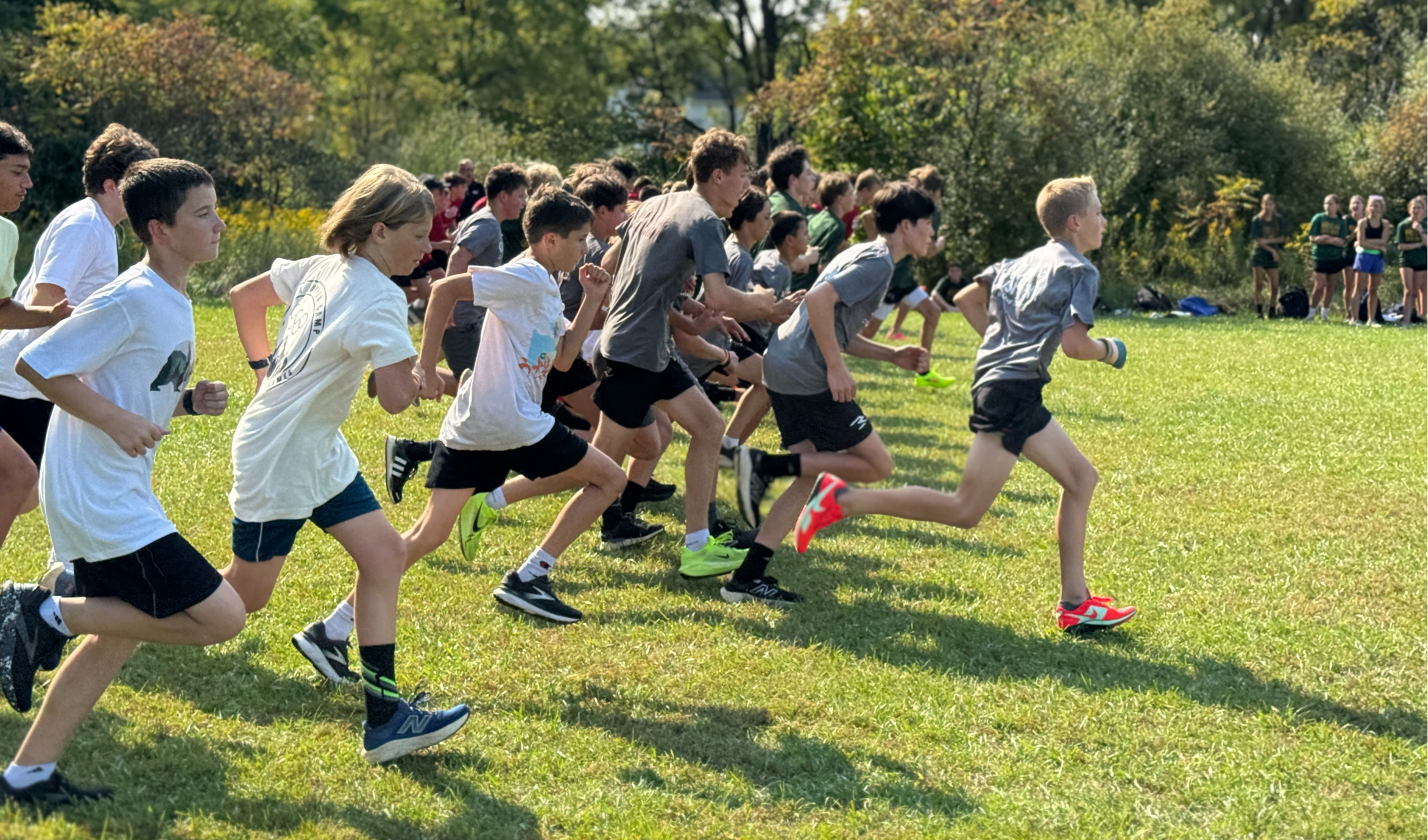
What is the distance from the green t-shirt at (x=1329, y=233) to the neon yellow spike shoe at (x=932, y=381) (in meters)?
11.9

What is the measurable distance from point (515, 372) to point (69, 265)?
1643 millimetres

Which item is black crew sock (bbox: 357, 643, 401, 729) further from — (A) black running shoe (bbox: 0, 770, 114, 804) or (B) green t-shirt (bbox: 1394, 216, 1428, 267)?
(B) green t-shirt (bbox: 1394, 216, 1428, 267)

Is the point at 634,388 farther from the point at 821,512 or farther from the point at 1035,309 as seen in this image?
the point at 1035,309

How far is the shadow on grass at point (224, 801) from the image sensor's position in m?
3.82

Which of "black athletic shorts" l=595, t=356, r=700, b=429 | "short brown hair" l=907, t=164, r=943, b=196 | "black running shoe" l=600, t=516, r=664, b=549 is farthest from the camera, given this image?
"short brown hair" l=907, t=164, r=943, b=196

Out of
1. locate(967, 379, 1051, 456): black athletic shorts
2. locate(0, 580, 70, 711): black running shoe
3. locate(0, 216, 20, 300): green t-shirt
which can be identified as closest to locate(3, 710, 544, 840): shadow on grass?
locate(0, 580, 70, 711): black running shoe

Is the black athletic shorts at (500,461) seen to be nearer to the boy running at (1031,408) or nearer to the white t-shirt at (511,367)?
the white t-shirt at (511,367)

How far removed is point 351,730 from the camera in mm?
4566

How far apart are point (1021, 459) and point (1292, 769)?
17.8ft

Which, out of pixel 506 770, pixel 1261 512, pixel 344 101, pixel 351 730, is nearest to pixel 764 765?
pixel 506 770

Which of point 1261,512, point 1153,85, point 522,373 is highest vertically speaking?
point 1153,85

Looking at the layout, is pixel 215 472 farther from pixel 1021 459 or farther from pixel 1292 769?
pixel 1292 769

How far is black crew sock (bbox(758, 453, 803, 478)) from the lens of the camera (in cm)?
615

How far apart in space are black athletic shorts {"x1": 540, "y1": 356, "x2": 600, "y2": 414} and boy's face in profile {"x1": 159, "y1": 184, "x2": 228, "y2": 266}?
3354 mm
